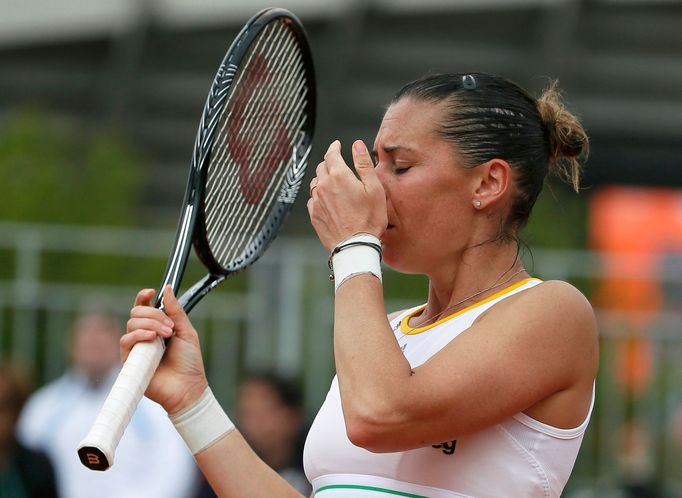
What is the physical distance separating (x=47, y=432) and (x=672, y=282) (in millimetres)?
4042

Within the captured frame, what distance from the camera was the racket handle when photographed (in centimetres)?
255

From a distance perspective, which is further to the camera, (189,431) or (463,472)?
(189,431)

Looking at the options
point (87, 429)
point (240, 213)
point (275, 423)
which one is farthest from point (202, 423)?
point (87, 429)

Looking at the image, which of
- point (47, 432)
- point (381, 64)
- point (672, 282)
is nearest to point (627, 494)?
Answer: point (672, 282)

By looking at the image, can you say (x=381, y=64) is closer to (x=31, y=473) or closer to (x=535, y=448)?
(x=31, y=473)

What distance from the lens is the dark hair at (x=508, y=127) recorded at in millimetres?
2869

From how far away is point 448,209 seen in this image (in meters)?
2.86

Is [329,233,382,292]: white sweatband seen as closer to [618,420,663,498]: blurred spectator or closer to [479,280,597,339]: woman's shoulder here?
[479,280,597,339]: woman's shoulder

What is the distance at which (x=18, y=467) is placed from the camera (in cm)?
670

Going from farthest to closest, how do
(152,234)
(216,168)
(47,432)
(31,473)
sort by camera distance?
1. (152,234)
2. (47,432)
3. (31,473)
4. (216,168)

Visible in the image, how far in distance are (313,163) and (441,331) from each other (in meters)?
10.3

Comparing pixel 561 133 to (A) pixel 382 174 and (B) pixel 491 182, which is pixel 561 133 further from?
(A) pixel 382 174

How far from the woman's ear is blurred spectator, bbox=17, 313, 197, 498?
3950 millimetres

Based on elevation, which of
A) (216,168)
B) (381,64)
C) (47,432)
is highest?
(216,168)
